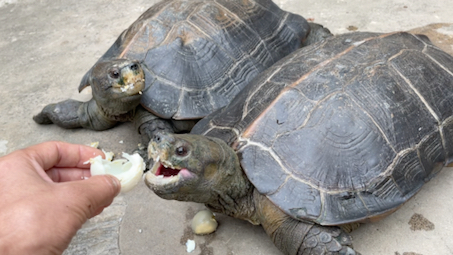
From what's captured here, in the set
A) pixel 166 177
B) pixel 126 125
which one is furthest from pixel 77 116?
pixel 166 177

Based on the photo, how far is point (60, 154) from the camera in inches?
81.4

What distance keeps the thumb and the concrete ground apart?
1.03 metres

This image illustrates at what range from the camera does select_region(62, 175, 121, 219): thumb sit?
5.14ft

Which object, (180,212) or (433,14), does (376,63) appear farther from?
(433,14)

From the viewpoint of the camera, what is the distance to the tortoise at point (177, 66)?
10.3 ft

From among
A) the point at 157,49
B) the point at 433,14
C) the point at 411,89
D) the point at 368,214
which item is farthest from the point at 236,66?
the point at 433,14

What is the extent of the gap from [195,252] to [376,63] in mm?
1720

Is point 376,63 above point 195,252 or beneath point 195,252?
above

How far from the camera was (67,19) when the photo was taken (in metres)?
5.89

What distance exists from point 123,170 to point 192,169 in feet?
1.27

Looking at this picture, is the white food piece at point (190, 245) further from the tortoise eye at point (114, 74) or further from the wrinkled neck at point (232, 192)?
the tortoise eye at point (114, 74)

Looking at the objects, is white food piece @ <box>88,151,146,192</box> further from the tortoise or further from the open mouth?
the tortoise

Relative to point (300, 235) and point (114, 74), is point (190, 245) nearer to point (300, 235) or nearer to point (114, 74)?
point (300, 235)

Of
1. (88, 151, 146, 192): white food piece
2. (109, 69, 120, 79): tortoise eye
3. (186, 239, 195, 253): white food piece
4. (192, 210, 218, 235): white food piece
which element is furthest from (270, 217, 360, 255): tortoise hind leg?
(109, 69, 120, 79): tortoise eye
